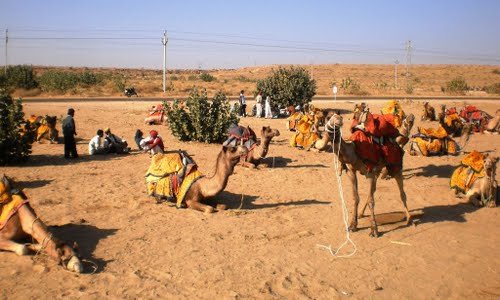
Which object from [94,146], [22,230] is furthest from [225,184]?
[94,146]

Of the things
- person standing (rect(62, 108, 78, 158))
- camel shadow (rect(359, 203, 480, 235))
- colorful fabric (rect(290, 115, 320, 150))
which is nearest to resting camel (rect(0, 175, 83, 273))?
camel shadow (rect(359, 203, 480, 235))

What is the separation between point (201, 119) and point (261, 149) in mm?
5229

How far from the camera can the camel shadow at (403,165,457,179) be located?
42.9 feet

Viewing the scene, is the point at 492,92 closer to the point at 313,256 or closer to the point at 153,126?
the point at 153,126

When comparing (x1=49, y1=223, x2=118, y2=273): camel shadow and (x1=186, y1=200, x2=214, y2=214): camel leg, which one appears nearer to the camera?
(x1=49, y1=223, x2=118, y2=273): camel shadow

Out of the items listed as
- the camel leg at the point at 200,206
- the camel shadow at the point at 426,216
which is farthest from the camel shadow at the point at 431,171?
the camel leg at the point at 200,206

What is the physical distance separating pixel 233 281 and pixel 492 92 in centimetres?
5385

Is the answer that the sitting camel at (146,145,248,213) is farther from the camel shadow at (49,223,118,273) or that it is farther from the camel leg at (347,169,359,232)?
the camel leg at (347,169,359,232)

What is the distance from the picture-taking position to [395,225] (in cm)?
862

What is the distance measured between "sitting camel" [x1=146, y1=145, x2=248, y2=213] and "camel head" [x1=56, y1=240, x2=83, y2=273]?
292cm

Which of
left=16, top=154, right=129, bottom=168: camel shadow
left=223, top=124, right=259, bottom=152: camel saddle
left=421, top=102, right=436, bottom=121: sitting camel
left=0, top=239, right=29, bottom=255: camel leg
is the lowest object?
left=0, top=239, right=29, bottom=255: camel leg

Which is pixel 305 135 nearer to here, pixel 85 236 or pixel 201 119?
pixel 201 119

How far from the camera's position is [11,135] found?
1245 centimetres

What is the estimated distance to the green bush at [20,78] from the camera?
127ft
